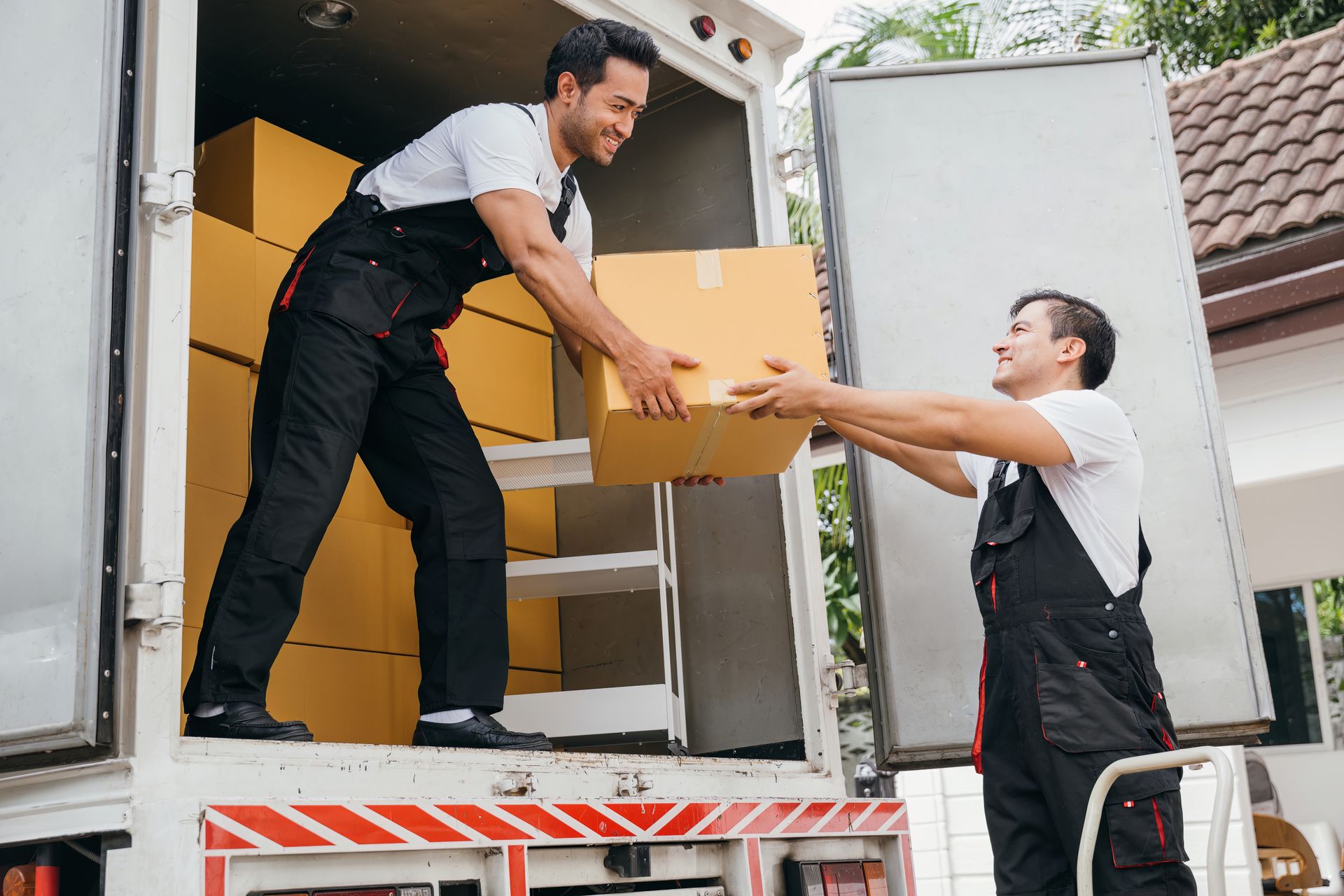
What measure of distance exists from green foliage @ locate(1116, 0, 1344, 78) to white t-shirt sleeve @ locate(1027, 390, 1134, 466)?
16496 mm

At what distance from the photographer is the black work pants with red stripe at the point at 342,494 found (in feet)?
8.05

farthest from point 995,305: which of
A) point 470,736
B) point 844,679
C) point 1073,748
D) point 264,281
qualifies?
point 264,281

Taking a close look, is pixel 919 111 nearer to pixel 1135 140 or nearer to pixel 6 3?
pixel 1135 140

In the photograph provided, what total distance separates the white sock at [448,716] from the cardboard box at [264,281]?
3.47ft

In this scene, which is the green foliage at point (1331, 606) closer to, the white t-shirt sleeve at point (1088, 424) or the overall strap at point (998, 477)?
the overall strap at point (998, 477)

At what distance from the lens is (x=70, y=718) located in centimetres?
187

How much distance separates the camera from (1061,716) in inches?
96.8

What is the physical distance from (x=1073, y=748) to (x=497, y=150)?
1615mm

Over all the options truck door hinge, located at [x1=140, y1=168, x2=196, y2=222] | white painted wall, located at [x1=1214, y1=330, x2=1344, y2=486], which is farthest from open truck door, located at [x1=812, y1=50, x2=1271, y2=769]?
white painted wall, located at [x1=1214, y1=330, x2=1344, y2=486]

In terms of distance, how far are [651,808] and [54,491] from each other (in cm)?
112

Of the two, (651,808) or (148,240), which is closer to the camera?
(148,240)

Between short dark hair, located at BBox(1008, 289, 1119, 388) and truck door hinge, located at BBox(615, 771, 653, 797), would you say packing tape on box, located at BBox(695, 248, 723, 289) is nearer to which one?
short dark hair, located at BBox(1008, 289, 1119, 388)

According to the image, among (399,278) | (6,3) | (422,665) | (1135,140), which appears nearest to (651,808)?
(422,665)

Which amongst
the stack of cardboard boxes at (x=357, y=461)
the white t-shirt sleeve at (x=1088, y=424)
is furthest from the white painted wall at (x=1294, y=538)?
the white t-shirt sleeve at (x=1088, y=424)
